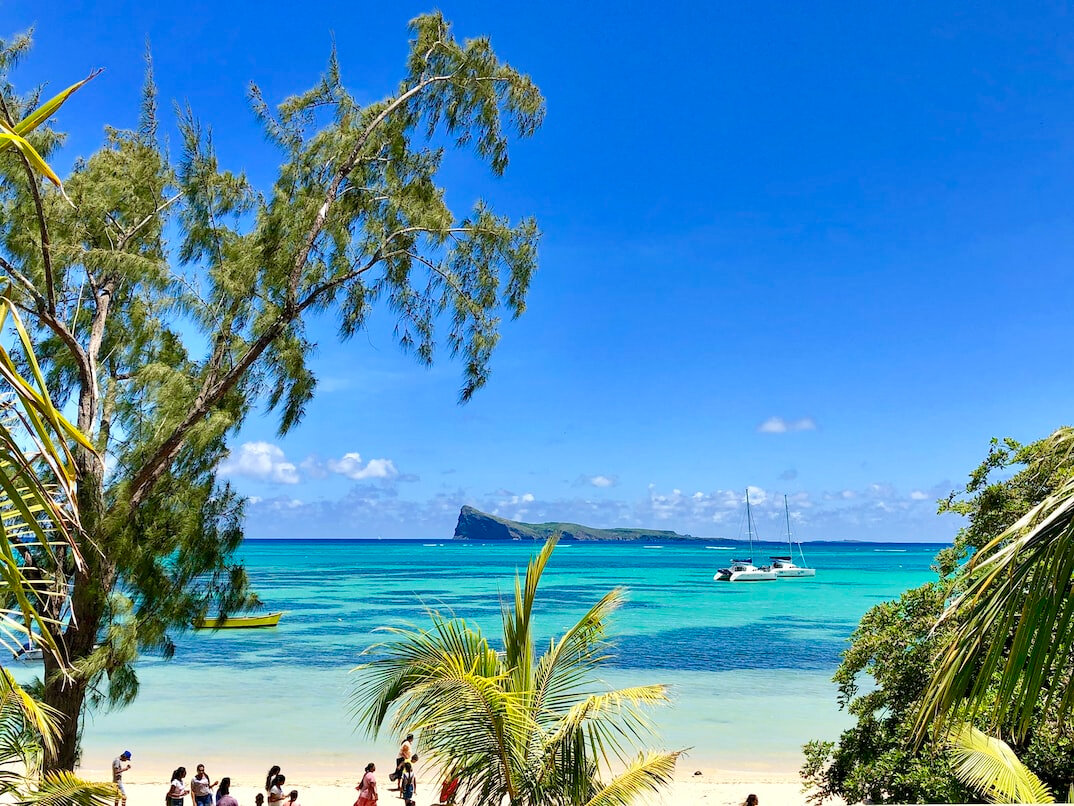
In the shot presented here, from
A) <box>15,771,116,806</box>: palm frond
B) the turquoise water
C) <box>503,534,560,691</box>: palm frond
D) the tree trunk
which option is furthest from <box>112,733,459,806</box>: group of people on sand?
<box>503,534,560,691</box>: palm frond

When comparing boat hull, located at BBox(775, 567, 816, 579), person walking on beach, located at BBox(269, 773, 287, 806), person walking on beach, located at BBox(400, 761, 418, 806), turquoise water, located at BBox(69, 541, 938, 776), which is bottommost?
boat hull, located at BBox(775, 567, 816, 579)

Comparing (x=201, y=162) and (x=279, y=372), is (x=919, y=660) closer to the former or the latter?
(x=279, y=372)

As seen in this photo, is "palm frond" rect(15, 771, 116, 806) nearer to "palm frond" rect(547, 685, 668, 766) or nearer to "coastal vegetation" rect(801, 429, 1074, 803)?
"palm frond" rect(547, 685, 668, 766)

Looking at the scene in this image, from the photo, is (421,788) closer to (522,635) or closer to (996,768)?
(522,635)

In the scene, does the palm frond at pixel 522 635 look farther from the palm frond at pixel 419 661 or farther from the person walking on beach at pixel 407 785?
the person walking on beach at pixel 407 785

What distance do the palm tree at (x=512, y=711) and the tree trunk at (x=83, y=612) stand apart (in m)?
4.85

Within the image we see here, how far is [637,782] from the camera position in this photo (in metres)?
5.78

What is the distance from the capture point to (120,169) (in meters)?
10.8

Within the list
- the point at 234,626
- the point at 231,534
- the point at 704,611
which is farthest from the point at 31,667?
the point at 704,611

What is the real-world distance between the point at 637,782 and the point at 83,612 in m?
6.90

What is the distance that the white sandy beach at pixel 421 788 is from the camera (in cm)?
1614

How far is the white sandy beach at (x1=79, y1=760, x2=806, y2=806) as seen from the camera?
53.0 ft

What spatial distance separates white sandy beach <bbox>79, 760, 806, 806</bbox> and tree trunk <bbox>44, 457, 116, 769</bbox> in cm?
774

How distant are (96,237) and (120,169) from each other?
43.3 inches
